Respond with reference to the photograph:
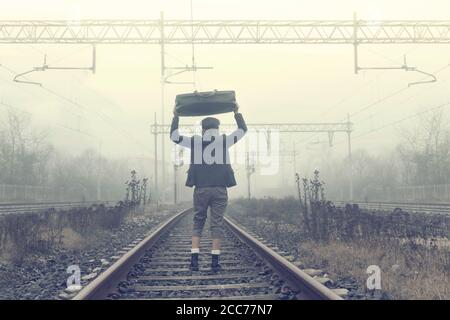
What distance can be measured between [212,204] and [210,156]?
70 cm

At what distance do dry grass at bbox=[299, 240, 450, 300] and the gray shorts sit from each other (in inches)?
57.6

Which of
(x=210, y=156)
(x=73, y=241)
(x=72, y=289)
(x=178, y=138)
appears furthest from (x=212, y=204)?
(x=73, y=241)

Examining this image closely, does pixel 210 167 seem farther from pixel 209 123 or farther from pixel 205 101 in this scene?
pixel 205 101

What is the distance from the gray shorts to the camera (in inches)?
252

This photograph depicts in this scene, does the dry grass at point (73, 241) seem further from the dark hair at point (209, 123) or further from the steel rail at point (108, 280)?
the dark hair at point (209, 123)

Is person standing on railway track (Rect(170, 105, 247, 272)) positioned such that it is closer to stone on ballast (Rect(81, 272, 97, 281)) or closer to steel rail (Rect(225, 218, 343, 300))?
steel rail (Rect(225, 218, 343, 300))

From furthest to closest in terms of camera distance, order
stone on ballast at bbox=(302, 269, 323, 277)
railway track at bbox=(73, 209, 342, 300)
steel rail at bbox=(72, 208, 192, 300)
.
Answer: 1. stone on ballast at bbox=(302, 269, 323, 277)
2. railway track at bbox=(73, 209, 342, 300)
3. steel rail at bbox=(72, 208, 192, 300)

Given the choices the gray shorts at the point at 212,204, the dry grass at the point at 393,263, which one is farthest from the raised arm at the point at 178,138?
the dry grass at the point at 393,263

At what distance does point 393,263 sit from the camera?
21.3 feet

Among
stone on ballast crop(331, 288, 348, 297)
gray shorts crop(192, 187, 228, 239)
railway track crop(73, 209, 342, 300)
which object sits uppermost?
gray shorts crop(192, 187, 228, 239)

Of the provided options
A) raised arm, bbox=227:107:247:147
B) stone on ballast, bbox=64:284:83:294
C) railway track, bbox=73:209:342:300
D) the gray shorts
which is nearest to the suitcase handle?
raised arm, bbox=227:107:247:147

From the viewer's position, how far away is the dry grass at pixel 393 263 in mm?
4844

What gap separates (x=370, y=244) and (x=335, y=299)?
4.33 meters

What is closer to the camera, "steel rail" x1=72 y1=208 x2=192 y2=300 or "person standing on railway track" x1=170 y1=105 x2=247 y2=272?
"steel rail" x1=72 y1=208 x2=192 y2=300
